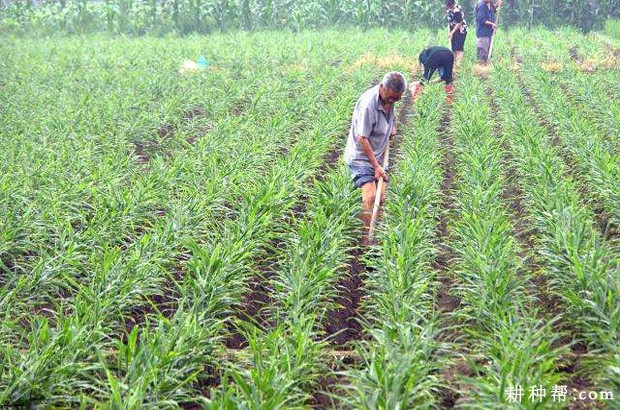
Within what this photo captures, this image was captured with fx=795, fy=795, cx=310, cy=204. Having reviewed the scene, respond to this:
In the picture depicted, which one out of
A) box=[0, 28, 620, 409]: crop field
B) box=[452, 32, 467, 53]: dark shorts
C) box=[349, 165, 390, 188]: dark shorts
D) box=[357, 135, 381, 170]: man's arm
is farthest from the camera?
box=[452, 32, 467, 53]: dark shorts

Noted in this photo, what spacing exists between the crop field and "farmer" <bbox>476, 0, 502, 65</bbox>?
12.6ft

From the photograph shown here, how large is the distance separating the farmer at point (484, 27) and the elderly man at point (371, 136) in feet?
31.6

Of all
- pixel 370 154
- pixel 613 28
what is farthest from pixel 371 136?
pixel 613 28

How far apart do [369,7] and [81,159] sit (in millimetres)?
17825

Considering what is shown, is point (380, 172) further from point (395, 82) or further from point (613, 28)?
point (613, 28)

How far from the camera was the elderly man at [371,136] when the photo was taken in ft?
20.8

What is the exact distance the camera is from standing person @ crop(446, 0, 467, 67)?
14.4 meters

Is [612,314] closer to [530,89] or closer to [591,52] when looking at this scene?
[530,89]

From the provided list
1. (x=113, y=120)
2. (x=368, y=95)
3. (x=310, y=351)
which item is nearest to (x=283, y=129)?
(x=113, y=120)

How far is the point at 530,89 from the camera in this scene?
13453 millimetres

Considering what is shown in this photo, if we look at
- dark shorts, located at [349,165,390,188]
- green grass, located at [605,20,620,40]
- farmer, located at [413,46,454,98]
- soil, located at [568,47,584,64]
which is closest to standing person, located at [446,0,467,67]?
farmer, located at [413,46,454,98]

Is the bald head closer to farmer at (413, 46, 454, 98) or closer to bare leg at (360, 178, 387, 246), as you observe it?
bare leg at (360, 178, 387, 246)

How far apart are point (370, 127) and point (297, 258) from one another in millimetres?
1751

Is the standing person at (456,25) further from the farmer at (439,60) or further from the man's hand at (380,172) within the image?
the man's hand at (380,172)
